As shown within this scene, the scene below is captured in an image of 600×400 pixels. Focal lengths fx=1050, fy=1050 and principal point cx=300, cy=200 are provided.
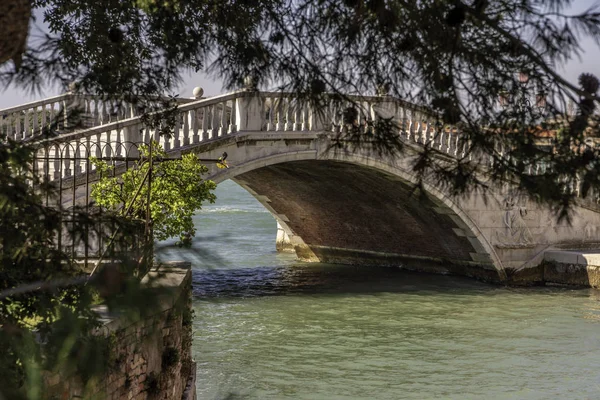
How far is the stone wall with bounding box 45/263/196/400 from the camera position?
177 inches

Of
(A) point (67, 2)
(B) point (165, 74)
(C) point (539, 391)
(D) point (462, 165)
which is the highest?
(A) point (67, 2)

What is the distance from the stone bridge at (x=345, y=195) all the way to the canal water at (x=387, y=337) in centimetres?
58

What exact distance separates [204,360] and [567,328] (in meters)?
4.24

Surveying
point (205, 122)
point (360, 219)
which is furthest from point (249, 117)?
point (360, 219)

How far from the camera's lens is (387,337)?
11305 millimetres

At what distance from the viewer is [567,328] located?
11.6 metres

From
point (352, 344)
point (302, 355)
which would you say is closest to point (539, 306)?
point (352, 344)

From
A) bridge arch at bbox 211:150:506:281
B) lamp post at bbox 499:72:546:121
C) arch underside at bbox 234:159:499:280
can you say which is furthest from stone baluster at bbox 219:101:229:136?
lamp post at bbox 499:72:546:121

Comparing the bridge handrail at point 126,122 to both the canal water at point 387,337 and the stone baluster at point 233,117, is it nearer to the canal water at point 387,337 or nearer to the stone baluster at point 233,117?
the stone baluster at point 233,117

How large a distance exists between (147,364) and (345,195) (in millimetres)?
10416

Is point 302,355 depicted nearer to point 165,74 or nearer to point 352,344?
point 352,344

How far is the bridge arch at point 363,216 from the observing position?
46.0ft

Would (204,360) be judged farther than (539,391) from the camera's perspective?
Yes

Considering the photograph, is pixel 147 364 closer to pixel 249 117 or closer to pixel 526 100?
pixel 526 100
